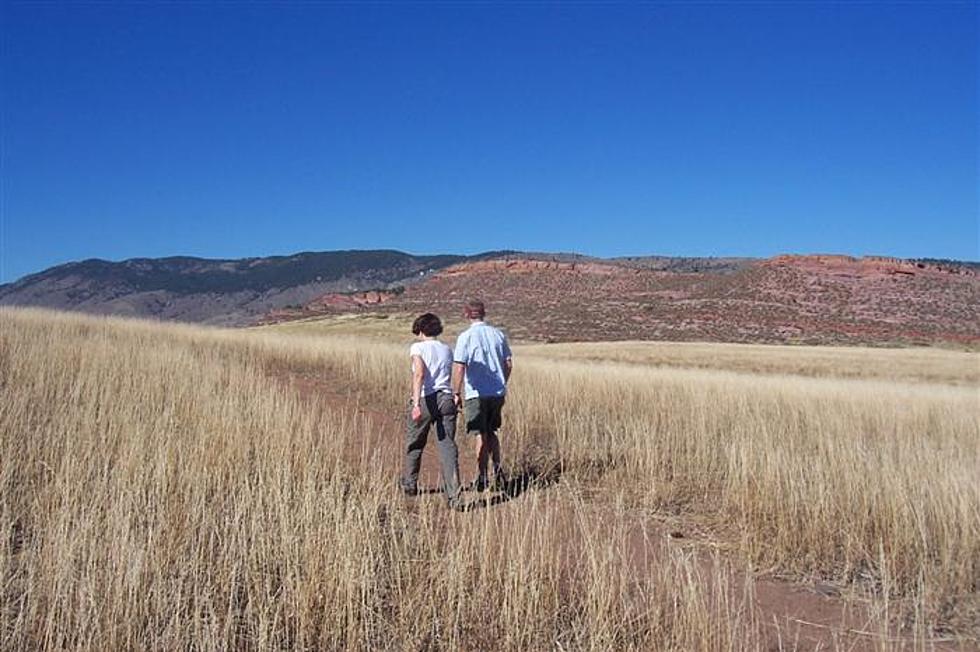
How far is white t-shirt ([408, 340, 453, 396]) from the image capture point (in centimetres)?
610

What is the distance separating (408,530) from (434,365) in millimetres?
2291

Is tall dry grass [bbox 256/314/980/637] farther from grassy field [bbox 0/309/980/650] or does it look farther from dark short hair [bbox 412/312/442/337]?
dark short hair [bbox 412/312/442/337]

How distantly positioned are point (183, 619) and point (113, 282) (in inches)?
5289

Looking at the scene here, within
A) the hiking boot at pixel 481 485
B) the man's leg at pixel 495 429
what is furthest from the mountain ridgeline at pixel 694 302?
the hiking boot at pixel 481 485

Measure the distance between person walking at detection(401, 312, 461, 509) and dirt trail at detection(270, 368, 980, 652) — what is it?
0.37 metres

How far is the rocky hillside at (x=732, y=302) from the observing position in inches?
1854

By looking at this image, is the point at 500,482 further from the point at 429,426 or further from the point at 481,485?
the point at 429,426

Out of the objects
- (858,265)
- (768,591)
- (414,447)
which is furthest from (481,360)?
(858,265)

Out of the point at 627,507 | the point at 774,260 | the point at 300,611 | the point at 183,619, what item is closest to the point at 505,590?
the point at 300,611

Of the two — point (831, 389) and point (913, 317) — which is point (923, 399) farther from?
point (913, 317)

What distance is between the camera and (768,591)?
13.7ft

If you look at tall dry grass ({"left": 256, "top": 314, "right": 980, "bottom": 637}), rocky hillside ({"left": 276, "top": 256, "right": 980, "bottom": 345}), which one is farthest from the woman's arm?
rocky hillside ({"left": 276, "top": 256, "right": 980, "bottom": 345})

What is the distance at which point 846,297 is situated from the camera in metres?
57.0

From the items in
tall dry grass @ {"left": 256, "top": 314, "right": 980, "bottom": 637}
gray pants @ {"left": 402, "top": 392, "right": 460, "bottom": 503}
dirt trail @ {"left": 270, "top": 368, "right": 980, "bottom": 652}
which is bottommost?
dirt trail @ {"left": 270, "top": 368, "right": 980, "bottom": 652}
